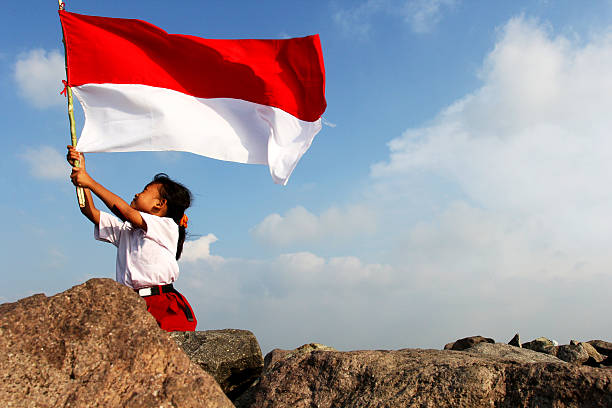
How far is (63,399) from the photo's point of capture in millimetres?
2945

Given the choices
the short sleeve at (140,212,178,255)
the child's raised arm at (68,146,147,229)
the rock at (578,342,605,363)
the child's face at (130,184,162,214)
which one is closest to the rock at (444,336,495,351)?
the rock at (578,342,605,363)

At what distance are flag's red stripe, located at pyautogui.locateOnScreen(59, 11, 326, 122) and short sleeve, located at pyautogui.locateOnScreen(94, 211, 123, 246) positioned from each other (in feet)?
5.60

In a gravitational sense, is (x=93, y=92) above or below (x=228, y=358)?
above

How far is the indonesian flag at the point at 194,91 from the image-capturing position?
247 inches

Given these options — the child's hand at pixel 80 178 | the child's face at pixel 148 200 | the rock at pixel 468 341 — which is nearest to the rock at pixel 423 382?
the child's face at pixel 148 200

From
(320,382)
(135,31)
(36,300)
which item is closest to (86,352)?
Answer: (36,300)

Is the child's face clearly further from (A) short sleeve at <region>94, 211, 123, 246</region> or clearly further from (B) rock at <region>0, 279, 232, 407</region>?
(B) rock at <region>0, 279, 232, 407</region>

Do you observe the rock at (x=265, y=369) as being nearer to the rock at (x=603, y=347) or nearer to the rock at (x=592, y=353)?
the rock at (x=592, y=353)

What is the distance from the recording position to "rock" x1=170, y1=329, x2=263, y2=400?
17.1 ft

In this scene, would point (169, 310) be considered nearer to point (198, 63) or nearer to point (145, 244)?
point (145, 244)

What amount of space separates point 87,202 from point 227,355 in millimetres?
2183

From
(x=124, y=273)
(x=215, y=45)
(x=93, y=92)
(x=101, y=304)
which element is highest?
(x=215, y=45)

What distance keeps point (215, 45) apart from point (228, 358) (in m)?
4.07

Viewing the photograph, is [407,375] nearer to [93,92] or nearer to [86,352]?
[86,352]
